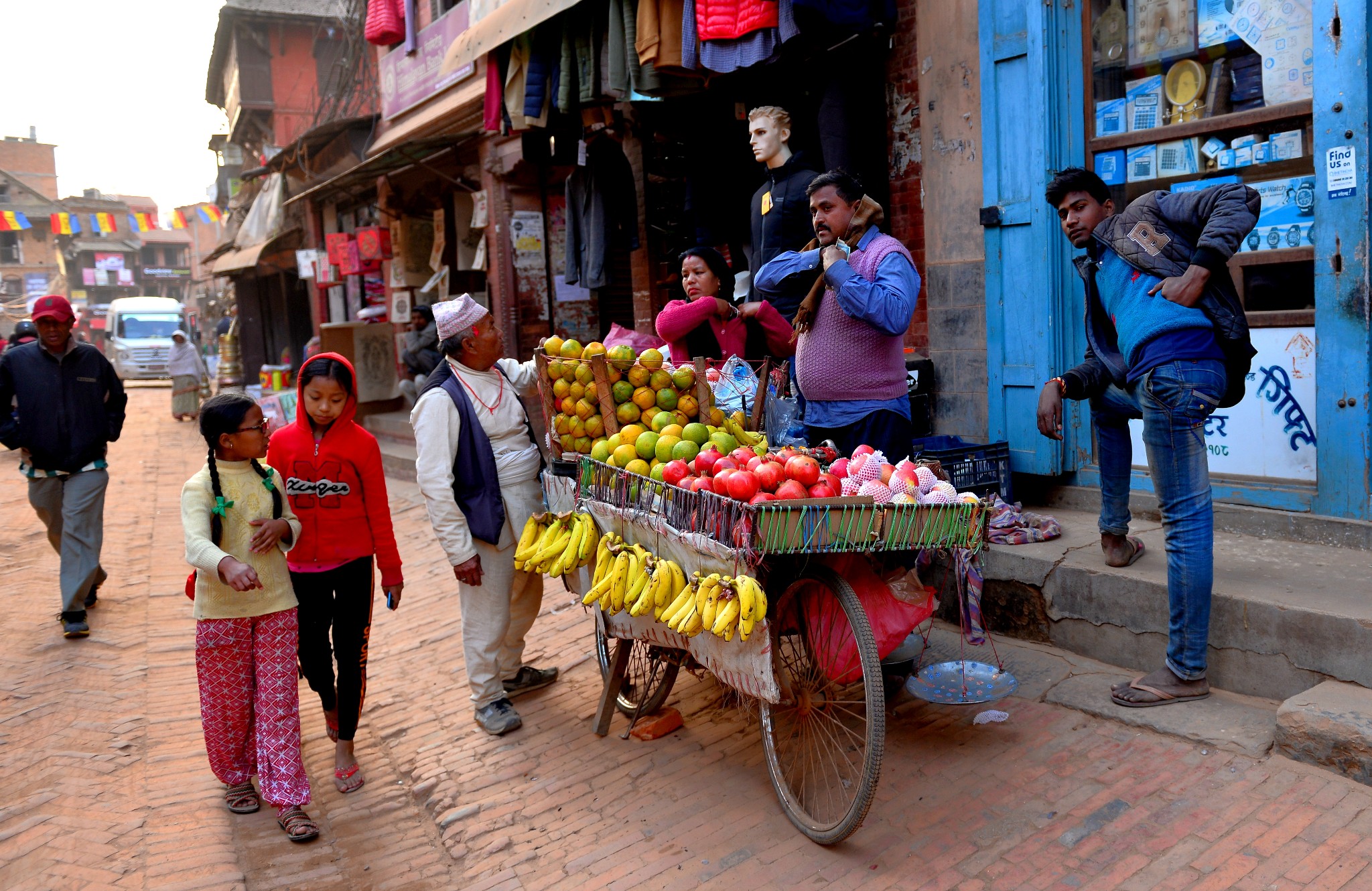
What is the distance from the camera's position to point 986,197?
567 centimetres

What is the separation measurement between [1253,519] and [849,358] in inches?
86.7

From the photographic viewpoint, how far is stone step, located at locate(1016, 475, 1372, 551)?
4312 mm

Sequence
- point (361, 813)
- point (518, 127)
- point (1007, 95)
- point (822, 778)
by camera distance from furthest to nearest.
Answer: point (518, 127), point (1007, 95), point (361, 813), point (822, 778)

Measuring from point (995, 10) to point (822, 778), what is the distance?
4351mm

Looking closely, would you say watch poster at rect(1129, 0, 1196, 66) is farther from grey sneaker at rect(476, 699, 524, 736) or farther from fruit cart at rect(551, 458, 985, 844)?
grey sneaker at rect(476, 699, 524, 736)

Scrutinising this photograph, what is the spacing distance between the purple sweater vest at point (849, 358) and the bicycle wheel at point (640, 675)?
4.57 feet

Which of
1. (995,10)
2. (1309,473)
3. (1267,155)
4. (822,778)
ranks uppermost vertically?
(995,10)

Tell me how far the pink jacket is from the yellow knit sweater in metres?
1.97

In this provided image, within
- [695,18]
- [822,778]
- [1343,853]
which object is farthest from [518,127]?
[1343,853]

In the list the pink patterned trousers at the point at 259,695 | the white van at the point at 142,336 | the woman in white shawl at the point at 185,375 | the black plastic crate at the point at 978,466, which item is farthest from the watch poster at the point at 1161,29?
the white van at the point at 142,336

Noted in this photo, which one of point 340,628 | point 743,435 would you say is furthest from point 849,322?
point 340,628

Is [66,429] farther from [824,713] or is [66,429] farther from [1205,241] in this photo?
[1205,241]

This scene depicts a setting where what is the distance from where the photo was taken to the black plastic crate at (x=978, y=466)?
5309mm

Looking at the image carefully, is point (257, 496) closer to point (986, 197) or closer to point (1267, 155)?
point (986, 197)
